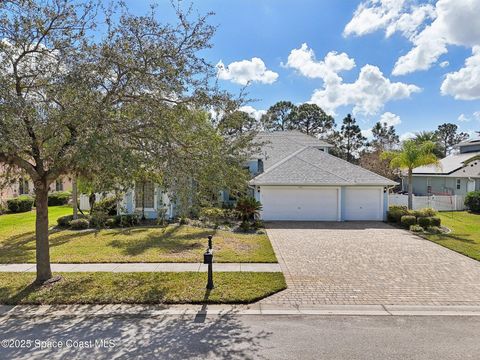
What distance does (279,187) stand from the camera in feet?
64.0

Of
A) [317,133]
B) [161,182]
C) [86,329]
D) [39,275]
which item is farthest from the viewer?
[317,133]

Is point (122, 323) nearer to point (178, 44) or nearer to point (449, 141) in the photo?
point (178, 44)

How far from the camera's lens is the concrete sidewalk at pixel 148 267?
927 cm

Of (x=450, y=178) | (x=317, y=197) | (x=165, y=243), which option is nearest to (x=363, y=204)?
(x=317, y=197)

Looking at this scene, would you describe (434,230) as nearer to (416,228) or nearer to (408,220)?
(416,228)

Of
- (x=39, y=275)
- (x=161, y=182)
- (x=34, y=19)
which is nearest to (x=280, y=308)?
(x=161, y=182)

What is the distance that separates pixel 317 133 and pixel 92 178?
51.7 m

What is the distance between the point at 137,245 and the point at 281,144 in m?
17.7

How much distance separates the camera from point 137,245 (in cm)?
1240

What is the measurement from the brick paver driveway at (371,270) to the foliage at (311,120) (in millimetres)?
41710

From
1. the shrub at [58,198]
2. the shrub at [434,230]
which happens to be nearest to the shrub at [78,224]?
the shrub at [58,198]

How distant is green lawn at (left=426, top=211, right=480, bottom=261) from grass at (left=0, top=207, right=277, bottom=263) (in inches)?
290

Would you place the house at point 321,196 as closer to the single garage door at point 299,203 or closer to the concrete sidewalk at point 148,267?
the single garage door at point 299,203

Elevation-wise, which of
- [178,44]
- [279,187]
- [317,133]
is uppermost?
[317,133]
